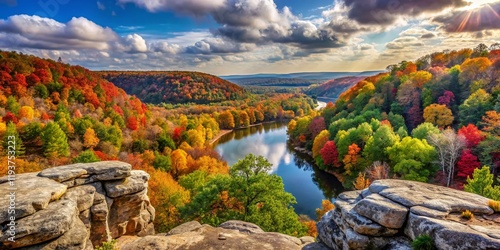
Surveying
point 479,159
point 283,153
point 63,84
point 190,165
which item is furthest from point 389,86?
point 63,84

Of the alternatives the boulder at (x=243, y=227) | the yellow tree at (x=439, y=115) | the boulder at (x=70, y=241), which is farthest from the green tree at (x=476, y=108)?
the boulder at (x=70, y=241)

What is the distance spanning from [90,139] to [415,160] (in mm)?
40758

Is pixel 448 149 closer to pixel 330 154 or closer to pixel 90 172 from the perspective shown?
pixel 330 154

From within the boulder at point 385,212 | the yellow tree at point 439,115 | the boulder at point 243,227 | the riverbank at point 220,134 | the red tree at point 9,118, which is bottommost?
the riverbank at point 220,134

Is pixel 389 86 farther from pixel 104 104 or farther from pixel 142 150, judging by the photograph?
pixel 104 104

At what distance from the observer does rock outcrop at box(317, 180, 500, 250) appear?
7898mm

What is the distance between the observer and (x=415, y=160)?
32656 mm

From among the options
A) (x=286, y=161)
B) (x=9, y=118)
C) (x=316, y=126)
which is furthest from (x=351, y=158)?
(x=9, y=118)

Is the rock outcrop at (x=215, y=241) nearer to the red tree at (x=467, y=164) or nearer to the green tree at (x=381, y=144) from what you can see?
the red tree at (x=467, y=164)

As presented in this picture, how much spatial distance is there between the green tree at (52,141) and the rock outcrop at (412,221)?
107ft

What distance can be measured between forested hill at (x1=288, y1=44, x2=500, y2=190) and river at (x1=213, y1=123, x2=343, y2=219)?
3053mm

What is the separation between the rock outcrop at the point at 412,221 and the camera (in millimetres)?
7898

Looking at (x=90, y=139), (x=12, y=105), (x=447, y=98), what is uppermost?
(x=12, y=105)

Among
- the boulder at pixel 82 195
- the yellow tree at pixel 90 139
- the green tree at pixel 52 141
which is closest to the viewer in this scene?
the boulder at pixel 82 195
